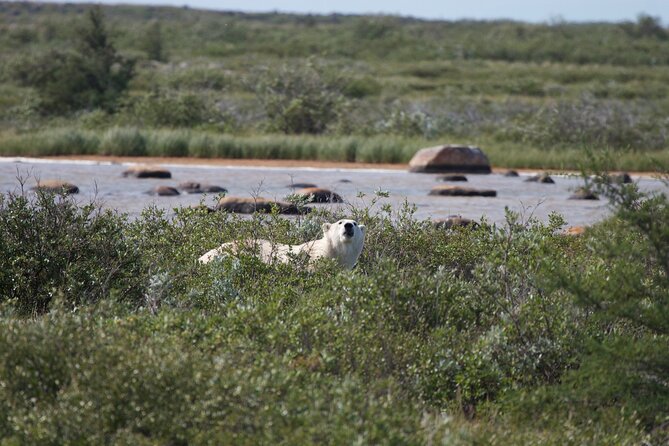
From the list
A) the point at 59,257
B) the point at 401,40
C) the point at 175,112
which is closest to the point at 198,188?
the point at 59,257

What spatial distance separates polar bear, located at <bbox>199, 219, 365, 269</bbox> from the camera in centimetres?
823

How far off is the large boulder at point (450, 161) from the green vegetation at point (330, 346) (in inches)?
522

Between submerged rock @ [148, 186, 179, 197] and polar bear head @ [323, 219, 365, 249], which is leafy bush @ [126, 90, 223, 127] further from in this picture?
polar bear head @ [323, 219, 365, 249]

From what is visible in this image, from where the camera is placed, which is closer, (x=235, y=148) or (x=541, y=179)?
(x=541, y=179)

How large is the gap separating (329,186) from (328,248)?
362 inches

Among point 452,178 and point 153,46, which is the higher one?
point 153,46

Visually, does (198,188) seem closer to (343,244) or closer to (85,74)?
(343,244)

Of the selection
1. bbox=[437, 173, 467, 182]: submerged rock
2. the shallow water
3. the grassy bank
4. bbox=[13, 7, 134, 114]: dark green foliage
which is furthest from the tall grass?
bbox=[13, 7, 134, 114]: dark green foliage

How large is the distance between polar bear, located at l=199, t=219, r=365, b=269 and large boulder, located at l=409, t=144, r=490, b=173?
1296 cm

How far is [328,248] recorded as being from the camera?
28.1 feet

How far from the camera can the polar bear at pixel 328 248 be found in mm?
8234

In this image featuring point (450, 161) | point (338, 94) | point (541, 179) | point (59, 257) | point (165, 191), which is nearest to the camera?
point (59, 257)

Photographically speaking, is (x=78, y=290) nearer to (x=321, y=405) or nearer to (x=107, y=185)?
(x=321, y=405)

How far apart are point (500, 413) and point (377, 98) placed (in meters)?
39.8
